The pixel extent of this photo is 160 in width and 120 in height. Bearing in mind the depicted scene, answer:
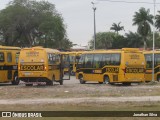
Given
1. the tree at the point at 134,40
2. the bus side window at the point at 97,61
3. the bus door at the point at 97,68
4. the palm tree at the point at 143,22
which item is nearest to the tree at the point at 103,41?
the tree at the point at 134,40

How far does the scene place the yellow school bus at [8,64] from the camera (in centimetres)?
3500

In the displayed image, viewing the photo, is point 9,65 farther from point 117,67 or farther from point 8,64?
point 117,67

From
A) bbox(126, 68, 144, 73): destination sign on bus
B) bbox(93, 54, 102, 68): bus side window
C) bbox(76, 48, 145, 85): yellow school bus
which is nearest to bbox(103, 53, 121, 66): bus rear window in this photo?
bbox(76, 48, 145, 85): yellow school bus

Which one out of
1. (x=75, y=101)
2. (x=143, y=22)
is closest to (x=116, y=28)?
(x=143, y=22)

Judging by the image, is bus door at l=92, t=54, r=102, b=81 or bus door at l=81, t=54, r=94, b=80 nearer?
bus door at l=92, t=54, r=102, b=81

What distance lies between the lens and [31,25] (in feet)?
313

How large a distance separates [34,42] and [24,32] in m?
2.71

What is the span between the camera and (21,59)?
107ft

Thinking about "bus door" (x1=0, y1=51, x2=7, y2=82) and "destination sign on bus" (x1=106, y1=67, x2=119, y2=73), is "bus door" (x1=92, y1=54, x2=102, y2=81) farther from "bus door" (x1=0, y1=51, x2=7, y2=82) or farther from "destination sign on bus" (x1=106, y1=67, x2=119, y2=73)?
"bus door" (x1=0, y1=51, x2=7, y2=82)

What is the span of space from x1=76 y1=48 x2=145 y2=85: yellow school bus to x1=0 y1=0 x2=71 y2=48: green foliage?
54672 mm

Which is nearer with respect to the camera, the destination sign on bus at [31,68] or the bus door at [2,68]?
the destination sign on bus at [31,68]

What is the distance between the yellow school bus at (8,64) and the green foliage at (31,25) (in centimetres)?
5703

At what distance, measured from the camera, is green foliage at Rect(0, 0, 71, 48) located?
94.2 m

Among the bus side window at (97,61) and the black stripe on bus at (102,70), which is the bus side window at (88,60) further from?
the bus side window at (97,61)
